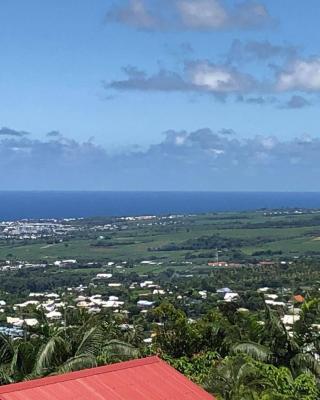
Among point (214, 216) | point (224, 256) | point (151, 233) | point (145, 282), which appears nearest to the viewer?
point (145, 282)

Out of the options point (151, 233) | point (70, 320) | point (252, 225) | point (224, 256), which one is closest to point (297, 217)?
point (252, 225)

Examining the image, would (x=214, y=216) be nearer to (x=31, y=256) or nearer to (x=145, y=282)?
(x=31, y=256)

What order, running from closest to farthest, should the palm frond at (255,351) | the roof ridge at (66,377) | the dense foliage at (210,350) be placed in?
the roof ridge at (66,377) → the dense foliage at (210,350) → the palm frond at (255,351)

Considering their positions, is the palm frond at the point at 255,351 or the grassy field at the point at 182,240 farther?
the grassy field at the point at 182,240

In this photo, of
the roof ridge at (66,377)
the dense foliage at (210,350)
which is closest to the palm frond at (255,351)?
the dense foliage at (210,350)

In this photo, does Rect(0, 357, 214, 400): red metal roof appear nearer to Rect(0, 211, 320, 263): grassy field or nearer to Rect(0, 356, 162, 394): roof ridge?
Rect(0, 356, 162, 394): roof ridge

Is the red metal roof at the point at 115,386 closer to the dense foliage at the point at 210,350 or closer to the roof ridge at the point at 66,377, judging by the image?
the roof ridge at the point at 66,377

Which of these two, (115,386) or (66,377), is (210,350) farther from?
(66,377)

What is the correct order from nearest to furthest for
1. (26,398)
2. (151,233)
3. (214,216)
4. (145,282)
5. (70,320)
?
(26,398)
(70,320)
(145,282)
(151,233)
(214,216)
